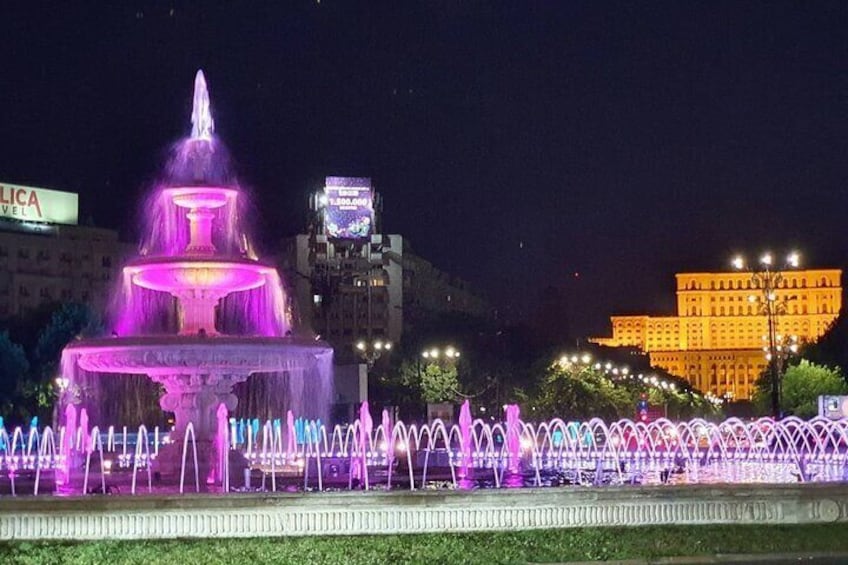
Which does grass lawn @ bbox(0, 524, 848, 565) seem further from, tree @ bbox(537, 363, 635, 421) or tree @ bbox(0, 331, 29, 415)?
tree @ bbox(537, 363, 635, 421)

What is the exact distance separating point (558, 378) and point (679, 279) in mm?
108196

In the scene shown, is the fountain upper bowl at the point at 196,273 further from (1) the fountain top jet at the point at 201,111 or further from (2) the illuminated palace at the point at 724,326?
(2) the illuminated palace at the point at 724,326

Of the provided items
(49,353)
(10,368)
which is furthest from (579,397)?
(10,368)

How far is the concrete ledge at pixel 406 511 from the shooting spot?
1483 centimetres

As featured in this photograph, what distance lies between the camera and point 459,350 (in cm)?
8781

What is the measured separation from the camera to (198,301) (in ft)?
90.4

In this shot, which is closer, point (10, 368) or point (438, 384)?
point (10, 368)

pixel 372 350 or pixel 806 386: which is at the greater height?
pixel 372 350

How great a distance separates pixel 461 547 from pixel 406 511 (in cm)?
100

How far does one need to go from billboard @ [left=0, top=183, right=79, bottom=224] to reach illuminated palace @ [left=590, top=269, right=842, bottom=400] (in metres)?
99.1

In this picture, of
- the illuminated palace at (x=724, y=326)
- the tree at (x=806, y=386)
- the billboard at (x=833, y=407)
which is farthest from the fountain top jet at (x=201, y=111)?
the illuminated palace at (x=724, y=326)

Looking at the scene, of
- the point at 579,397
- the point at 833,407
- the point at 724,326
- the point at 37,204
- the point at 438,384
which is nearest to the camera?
the point at 833,407

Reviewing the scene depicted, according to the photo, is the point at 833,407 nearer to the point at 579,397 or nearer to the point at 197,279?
the point at 197,279

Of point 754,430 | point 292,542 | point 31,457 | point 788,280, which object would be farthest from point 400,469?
point 788,280
